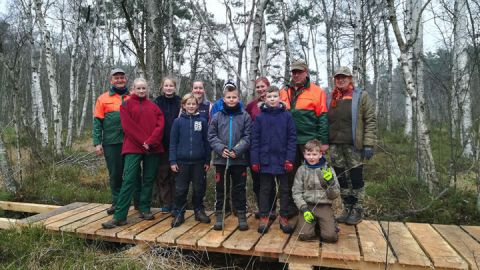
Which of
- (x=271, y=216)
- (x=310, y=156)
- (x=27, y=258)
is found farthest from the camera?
(x=271, y=216)

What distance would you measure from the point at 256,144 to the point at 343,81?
1.37m

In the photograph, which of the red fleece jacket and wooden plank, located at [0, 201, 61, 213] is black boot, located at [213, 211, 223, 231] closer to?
the red fleece jacket

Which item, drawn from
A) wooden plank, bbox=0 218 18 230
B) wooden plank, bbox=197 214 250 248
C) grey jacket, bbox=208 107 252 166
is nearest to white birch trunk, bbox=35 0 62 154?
wooden plank, bbox=0 218 18 230

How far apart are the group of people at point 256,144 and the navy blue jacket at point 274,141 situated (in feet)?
0.04

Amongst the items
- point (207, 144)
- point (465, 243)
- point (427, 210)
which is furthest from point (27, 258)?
point (427, 210)

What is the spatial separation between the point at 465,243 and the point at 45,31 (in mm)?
10721

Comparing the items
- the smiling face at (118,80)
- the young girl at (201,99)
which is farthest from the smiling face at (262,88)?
the smiling face at (118,80)

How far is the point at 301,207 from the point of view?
12.1 ft

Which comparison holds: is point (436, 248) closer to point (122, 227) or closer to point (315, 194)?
point (315, 194)

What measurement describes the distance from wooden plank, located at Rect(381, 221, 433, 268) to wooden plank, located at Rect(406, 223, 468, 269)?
6 centimetres

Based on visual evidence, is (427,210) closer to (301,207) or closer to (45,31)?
(301,207)

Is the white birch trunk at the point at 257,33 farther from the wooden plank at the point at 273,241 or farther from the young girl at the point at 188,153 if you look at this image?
the wooden plank at the point at 273,241

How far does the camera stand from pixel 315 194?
3.76 metres

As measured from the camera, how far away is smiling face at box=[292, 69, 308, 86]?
4.17 meters
